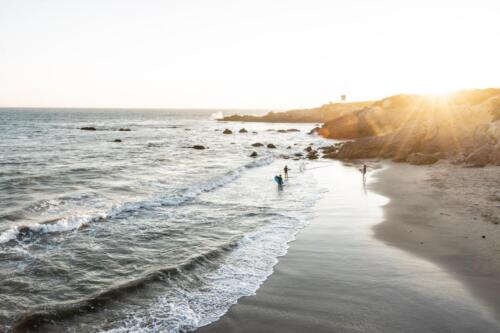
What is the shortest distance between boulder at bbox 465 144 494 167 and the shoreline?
6.57ft

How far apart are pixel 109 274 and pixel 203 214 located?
25.7ft

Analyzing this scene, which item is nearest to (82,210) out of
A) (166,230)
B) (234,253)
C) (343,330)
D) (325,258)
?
(166,230)

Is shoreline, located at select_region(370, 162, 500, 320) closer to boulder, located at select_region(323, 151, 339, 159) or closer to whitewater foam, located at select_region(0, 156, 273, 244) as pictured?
whitewater foam, located at select_region(0, 156, 273, 244)

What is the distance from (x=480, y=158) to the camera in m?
30.0

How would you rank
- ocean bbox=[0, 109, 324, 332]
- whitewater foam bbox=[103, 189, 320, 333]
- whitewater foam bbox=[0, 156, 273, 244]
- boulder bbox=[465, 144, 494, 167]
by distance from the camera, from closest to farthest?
1. whitewater foam bbox=[103, 189, 320, 333]
2. ocean bbox=[0, 109, 324, 332]
3. whitewater foam bbox=[0, 156, 273, 244]
4. boulder bbox=[465, 144, 494, 167]

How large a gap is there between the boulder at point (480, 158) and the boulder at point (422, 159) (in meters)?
3.65

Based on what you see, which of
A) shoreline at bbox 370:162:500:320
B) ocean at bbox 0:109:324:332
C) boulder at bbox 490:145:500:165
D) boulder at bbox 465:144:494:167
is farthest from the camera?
boulder at bbox 465:144:494:167

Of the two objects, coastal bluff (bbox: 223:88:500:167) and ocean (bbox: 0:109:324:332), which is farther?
coastal bluff (bbox: 223:88:500:167)

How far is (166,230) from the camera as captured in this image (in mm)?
16812

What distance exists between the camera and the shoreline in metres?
11.2

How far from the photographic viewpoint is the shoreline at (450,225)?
11.2 meters

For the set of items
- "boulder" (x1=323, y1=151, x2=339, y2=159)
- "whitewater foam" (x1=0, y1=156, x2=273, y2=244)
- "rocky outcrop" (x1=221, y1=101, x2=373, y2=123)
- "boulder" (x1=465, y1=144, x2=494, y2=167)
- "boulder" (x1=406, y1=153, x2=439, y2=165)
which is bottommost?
"whitewater foam" (x1=0, y1=156, x2=273, y2=244)

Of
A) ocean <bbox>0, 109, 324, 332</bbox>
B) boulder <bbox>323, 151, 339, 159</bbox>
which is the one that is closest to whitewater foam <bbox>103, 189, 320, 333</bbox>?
ocean <bbox>0, 109, 324, 332</bbox>

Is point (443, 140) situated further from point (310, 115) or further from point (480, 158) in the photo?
point (310, 115)
